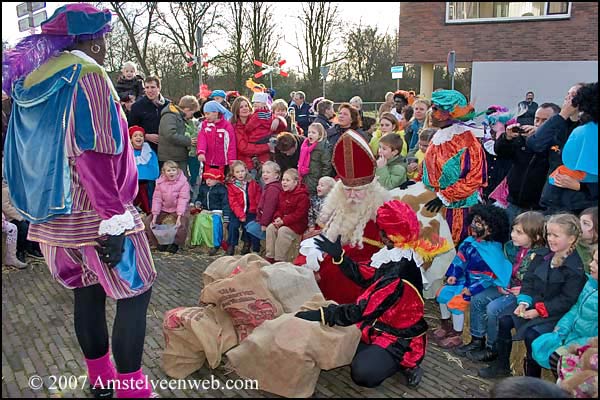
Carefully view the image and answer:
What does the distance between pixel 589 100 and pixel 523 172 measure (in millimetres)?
1284

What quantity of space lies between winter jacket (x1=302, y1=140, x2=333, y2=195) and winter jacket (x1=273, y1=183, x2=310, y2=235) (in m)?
0.39

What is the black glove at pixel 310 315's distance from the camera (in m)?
3.15

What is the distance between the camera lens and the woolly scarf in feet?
19.0

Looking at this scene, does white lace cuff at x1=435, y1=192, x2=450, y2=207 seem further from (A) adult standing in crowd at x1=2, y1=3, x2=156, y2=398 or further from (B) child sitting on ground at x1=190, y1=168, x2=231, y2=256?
(A) adult standing in crowd at x1=2, y1=3, x2=156, y2=398

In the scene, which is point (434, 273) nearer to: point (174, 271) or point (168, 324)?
point (168, 324)

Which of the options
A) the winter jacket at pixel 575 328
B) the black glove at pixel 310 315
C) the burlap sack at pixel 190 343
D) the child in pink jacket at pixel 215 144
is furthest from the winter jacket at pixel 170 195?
the winter jacket at pixel 575 328

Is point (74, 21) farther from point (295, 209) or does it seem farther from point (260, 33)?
point (260, 33)

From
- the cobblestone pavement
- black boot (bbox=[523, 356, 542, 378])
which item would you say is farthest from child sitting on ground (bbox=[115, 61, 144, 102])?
black boot (bbox=[523, 356, 542, 378])

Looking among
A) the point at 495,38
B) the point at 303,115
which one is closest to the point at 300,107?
the point at 303,115

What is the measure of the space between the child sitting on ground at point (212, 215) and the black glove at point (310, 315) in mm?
2860

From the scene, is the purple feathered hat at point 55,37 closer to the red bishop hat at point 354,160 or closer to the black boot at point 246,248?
the red bishop hat at point 354,160

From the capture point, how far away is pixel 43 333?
3.84m

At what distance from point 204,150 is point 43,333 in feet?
9.50

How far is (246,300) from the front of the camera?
3.40 metres
